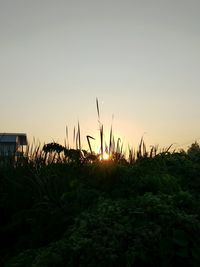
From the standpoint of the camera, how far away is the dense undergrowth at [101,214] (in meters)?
4.02

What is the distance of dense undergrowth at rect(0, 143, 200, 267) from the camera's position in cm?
402

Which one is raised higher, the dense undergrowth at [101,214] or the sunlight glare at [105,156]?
the sunlight glare at [105,156]

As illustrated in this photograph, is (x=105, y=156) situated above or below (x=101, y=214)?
above

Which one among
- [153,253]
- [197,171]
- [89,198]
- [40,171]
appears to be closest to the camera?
[153,253]

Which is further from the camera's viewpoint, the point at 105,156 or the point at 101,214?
the point at 105,156

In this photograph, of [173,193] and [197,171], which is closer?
[173,193]

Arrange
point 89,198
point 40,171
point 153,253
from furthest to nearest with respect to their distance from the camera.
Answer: point 40,171, point 89,198, point 153,253

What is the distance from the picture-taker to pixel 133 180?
17.1ft

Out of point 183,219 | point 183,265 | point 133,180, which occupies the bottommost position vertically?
point 183,265

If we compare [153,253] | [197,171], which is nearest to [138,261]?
[153,253]

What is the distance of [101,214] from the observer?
4316mm

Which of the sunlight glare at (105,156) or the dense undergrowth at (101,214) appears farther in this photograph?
the sunlight glare at (105,156)

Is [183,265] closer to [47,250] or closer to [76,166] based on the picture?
[47,250]

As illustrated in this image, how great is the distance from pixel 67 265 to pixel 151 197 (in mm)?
1088
